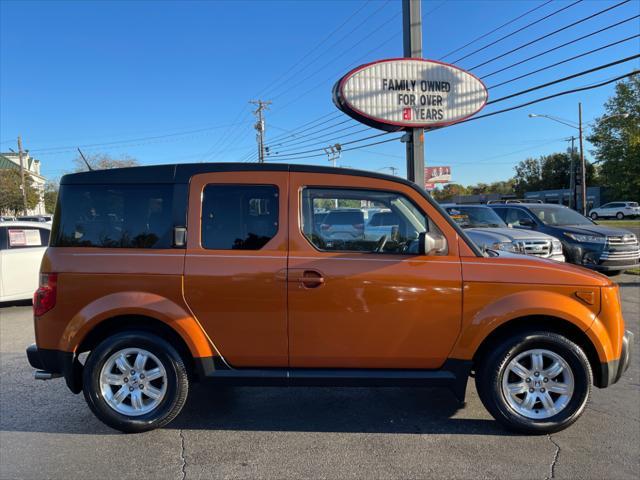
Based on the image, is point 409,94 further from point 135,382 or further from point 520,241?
point 135,382

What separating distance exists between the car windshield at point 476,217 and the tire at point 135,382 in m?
8.67

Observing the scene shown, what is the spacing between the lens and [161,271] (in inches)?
131

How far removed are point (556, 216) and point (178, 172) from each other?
10466mm

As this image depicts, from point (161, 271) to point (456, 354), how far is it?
7.71 ft

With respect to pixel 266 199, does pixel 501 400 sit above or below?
below

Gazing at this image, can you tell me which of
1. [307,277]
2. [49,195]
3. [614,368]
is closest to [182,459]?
[307,277]

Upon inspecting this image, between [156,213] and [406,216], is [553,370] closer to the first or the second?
[406,216]

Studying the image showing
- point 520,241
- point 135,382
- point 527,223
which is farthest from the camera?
point 527,223

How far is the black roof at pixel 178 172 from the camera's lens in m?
3.48

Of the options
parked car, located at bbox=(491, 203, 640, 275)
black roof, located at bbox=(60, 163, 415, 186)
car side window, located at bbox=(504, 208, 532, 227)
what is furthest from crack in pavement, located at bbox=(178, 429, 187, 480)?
car side window, located at bbox=(504, 208, 532, 227)

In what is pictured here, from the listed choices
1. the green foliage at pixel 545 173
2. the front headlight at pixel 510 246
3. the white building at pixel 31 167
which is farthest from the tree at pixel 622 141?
the white building at pixel 31 167

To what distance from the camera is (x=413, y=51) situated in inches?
364

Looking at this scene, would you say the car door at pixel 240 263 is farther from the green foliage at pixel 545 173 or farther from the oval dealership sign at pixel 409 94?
the green foliage at pixel 545 173

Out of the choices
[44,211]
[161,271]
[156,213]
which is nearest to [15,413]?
[161,271]
